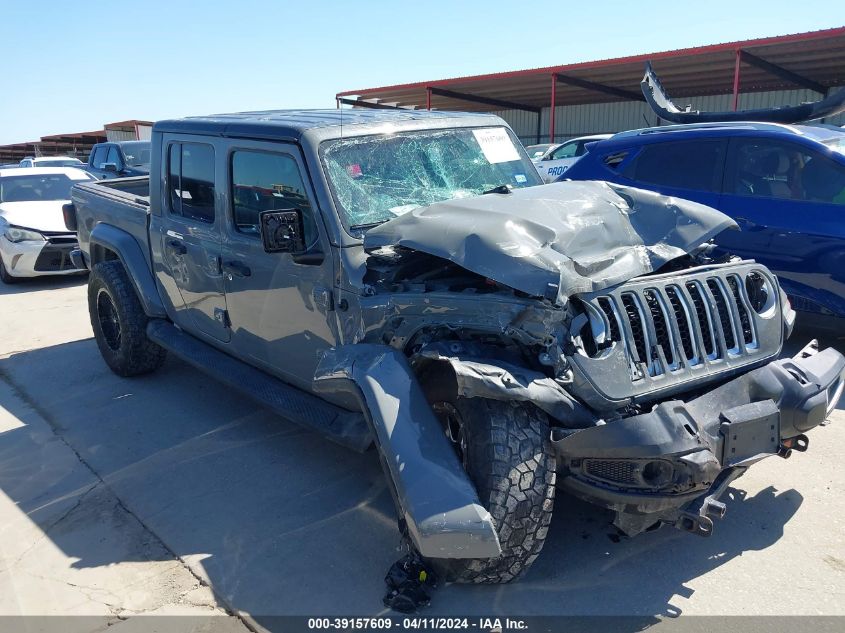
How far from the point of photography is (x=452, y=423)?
3.05m

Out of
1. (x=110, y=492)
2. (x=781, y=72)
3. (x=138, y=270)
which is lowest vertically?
(x=110, y=492)

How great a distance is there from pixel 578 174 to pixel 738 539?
14.4ft

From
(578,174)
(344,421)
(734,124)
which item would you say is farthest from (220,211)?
(734,124)

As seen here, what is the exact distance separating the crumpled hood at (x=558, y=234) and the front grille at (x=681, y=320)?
0.10 m

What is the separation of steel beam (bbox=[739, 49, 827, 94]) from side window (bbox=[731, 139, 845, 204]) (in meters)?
10.9

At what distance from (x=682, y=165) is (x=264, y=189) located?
3848mm

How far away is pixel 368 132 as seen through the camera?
3.86m

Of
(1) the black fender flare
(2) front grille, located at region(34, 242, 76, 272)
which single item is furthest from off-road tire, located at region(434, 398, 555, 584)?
(2) front grille, located at region(34, 242, 76, 272)

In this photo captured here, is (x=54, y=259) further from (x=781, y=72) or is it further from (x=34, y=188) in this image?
(x=781, y=72)

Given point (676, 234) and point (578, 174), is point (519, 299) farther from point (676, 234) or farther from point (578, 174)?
point (578, 174)

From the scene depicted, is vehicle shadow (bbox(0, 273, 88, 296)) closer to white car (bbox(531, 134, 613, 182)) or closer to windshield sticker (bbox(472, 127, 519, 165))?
windshield sticker (bbox(472, 127, 519, 165))

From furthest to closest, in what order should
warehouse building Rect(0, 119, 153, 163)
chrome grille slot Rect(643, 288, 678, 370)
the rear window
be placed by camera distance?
warehouse building Rect(0, 119, 153, 163)
the rear window
chrome grille slot Rect(643, 288, 678, 370)

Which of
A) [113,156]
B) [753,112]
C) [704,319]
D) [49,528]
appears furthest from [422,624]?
[113,156]

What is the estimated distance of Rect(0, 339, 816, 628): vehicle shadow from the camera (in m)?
2.94
